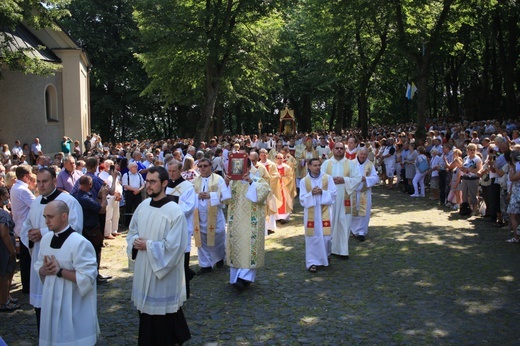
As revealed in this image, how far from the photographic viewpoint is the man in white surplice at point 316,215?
9391 mm

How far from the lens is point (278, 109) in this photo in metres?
56.4

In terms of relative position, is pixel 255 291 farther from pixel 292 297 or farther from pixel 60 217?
pixel 60 217

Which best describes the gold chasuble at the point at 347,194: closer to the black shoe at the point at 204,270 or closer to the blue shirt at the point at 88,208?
the black shoe at the point at 204,270

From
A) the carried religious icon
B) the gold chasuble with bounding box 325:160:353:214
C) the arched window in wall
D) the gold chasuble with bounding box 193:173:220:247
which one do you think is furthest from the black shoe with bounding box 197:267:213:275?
the arched window in wall

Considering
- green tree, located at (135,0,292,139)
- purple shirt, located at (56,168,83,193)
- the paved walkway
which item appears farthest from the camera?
green tree, located at (135,0,292,139)

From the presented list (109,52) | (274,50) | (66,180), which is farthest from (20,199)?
(109,52)

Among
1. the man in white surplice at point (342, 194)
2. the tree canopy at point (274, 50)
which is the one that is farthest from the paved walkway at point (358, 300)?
the tree canopy at point (274, 50)

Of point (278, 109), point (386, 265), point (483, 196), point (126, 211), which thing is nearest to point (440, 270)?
point (386, 265)

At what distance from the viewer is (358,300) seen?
25.7 feet

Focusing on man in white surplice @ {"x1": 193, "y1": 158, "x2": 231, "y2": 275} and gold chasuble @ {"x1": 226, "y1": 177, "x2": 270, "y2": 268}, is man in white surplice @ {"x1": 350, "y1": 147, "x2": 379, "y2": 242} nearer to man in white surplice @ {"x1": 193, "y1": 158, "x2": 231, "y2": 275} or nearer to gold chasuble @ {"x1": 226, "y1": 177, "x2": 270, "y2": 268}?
man in white surplice @ {"x1": 193, "y1": 158, "x2": 231, "y2": 275}

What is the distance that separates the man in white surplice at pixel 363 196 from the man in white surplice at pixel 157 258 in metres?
6.44

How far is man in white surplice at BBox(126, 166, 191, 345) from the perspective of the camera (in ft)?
17.8

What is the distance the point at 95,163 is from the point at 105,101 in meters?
36.8

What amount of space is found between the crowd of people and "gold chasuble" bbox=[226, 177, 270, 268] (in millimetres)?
16
